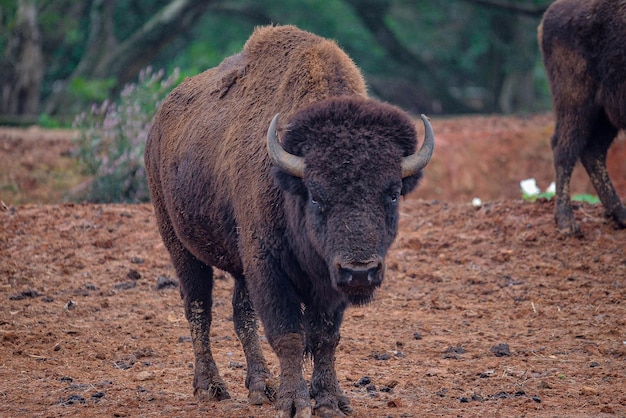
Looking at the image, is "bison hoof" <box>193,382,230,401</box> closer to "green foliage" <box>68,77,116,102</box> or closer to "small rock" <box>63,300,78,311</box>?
"small rock" <box>63,300,78,311</box>

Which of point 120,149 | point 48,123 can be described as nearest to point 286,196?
point 120,149

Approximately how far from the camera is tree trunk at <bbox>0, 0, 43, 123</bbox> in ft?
74.6

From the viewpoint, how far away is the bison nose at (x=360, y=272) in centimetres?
487

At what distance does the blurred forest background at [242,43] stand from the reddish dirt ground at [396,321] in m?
9.15

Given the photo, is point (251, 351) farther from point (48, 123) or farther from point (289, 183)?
point (48, 123)

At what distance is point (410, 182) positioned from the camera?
547cm

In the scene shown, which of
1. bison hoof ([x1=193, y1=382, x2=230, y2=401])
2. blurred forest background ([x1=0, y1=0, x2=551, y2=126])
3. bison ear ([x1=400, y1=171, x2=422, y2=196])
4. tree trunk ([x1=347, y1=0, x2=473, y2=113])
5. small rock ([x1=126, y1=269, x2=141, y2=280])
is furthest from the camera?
tree trunk ([x1=347, y1=0, x2=473, y2=113])

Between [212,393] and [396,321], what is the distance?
8.00 feet

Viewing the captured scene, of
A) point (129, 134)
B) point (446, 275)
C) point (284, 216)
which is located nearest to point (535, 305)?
point (446, 275)

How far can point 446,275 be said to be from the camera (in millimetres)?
9281

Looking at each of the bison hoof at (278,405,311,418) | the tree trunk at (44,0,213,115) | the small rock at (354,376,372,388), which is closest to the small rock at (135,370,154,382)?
the small rock at (354,376,372,388)

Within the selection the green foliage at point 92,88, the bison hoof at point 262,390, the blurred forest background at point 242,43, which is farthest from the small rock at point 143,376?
the green foliage at point 92,88

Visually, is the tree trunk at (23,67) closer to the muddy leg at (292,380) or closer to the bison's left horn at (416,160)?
the muddy leg at (292,380)

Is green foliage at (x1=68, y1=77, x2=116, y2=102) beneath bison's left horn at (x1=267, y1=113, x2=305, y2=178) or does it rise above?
beneath
